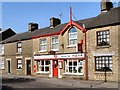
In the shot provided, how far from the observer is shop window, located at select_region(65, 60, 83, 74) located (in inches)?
1098

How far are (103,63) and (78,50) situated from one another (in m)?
3.44

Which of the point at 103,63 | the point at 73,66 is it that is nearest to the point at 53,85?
the point at 103,63

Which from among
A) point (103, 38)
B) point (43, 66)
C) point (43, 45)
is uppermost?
point (103, 38)

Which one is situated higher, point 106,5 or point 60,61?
point 106,5

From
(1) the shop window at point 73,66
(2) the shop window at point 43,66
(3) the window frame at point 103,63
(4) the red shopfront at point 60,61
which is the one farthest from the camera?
(2) the shop window at point 43,66

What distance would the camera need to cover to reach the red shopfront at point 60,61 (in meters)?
28.0

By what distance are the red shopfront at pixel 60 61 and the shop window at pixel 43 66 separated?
16 cm

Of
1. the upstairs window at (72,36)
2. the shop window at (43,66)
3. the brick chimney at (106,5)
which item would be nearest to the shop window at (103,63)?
the upstairs window at (72,36)

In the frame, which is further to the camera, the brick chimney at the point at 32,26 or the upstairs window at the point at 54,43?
the brick chimney at the point at 32,26

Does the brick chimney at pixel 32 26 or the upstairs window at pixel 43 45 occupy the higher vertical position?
the brick chimney at pixel 32 26

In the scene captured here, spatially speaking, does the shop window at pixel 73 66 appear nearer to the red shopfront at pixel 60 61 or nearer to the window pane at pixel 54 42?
the red shopfront at pixel 60 61

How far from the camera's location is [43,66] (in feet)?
108

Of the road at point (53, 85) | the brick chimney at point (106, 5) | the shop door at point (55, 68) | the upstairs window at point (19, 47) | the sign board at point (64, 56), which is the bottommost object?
the road at point (53, 85)

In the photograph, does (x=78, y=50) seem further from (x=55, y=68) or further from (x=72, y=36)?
(x=55, y=68)
